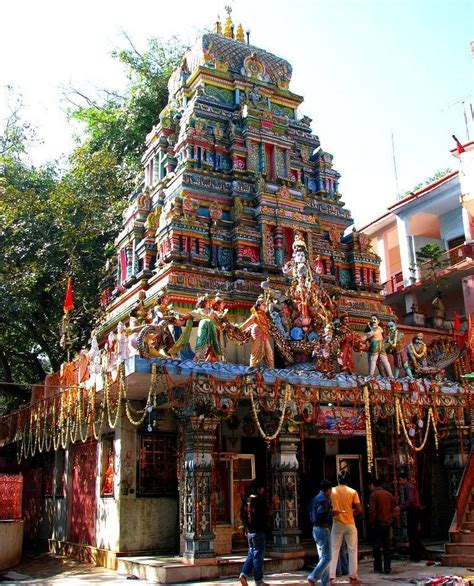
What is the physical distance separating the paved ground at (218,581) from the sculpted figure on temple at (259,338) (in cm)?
421

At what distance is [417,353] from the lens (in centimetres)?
1623

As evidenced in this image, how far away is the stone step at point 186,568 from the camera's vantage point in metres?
11.0

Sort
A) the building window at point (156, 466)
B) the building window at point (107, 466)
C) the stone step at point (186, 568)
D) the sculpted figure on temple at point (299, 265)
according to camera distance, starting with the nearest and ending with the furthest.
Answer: the stone step at point (186, 568) → the building window at point (156, 466) → the building window at point (107, 466) → the sculpted figure on temple at point (299, 265)

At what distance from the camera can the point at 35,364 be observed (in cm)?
2486

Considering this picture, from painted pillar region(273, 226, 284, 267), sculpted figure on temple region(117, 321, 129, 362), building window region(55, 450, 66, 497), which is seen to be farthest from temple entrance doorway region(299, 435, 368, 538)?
building window region(55, 450, 66, 497)

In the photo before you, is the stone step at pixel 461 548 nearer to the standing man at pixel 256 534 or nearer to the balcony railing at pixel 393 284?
the standing man at pixel 256 534

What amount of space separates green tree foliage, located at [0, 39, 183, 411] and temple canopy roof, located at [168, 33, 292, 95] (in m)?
4.70

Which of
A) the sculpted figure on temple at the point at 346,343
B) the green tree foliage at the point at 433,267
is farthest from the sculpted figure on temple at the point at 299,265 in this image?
the green tree foliage at the point at 433,267

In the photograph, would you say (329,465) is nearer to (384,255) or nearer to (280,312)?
(280,312)

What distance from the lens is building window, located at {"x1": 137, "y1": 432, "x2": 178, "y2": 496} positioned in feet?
44.8

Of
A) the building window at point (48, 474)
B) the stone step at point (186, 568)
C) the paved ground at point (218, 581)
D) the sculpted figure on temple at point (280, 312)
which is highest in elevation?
the sculpted figure on temple at point (280, 312)

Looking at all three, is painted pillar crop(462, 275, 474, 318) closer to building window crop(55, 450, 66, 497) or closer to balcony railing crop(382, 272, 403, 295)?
balcony railing crop(382, 272, 403, 295)

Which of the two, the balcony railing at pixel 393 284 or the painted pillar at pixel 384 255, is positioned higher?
the painted pillar at pixel 384 255

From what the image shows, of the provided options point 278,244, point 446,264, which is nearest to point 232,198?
point 278,244
